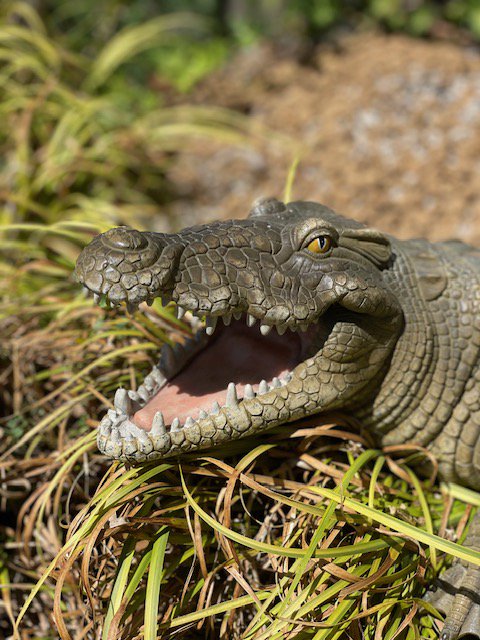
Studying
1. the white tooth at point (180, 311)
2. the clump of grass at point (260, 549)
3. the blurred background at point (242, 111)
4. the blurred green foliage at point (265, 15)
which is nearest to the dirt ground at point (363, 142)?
the blurred background at point (242, 111)

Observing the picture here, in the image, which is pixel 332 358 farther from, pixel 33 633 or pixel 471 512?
pixel 33 633

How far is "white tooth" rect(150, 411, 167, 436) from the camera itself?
6.52ft

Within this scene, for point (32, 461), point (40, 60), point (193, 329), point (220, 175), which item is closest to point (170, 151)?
point (220, 175)

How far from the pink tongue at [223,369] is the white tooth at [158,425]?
0.43ft

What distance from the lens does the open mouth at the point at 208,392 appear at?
2.00 meters

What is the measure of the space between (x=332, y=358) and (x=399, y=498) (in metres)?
0.68

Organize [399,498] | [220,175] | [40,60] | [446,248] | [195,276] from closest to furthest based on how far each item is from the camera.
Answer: [195,276], [399,498], [446,248], [40,60], [220,175]

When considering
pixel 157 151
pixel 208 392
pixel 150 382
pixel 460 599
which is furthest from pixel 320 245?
pixel 157 151

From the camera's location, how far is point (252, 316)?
2.02 meters

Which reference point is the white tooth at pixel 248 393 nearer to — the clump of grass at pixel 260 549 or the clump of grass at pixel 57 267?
the clump of grass at pixel 260 549

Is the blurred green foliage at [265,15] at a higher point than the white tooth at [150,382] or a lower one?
higher

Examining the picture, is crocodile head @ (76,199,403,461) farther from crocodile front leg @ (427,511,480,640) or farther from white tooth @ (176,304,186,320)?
crocodile front leg @ (427,511,480,640)

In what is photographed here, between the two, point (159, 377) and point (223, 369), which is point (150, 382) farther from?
point (223, 369)

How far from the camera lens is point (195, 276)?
1.93 metres
